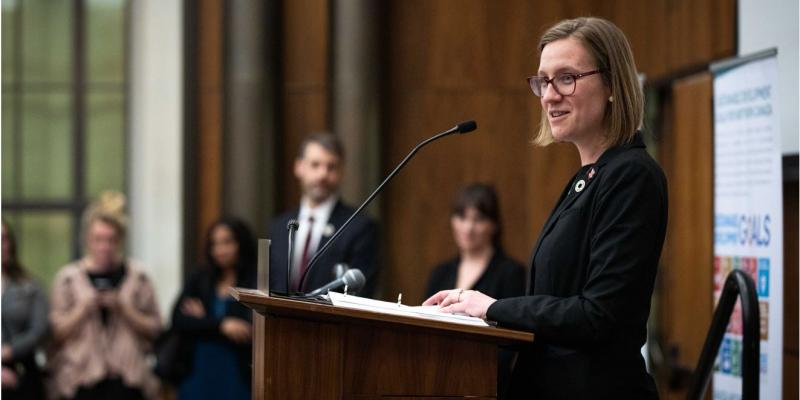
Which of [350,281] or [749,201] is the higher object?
[749,201]

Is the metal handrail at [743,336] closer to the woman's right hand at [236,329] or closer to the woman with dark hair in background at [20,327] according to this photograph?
the woman's right hand at [236,329]

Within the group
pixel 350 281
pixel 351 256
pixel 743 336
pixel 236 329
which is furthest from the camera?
pixel 236 329

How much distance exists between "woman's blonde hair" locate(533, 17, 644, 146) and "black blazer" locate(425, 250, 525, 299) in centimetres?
238

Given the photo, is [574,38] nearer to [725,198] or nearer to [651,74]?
[725,198]

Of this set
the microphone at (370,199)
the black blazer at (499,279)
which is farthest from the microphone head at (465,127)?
the black blazer at (499,279)

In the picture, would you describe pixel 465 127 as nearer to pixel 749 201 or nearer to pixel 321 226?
pixel 749 201

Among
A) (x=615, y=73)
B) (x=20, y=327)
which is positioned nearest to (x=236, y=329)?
(x=20, y=327)

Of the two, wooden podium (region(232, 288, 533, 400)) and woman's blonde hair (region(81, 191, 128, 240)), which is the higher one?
woman's blonde hair (region(81, 191, 128, 240))

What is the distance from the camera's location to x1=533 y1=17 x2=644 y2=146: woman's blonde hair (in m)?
2.59

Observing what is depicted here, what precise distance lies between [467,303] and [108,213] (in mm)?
4357

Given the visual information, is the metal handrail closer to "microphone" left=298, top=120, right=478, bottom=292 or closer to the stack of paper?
"microphone" left=298, top=120, right=478, bottom=292

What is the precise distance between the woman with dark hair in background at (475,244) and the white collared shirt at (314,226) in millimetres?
588

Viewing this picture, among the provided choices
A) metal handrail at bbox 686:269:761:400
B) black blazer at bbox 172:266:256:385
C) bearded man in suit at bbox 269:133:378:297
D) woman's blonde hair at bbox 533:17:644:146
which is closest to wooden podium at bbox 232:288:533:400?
woman's blonde hair at bbox 533:17:644:146

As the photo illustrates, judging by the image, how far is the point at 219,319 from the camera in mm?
5859
